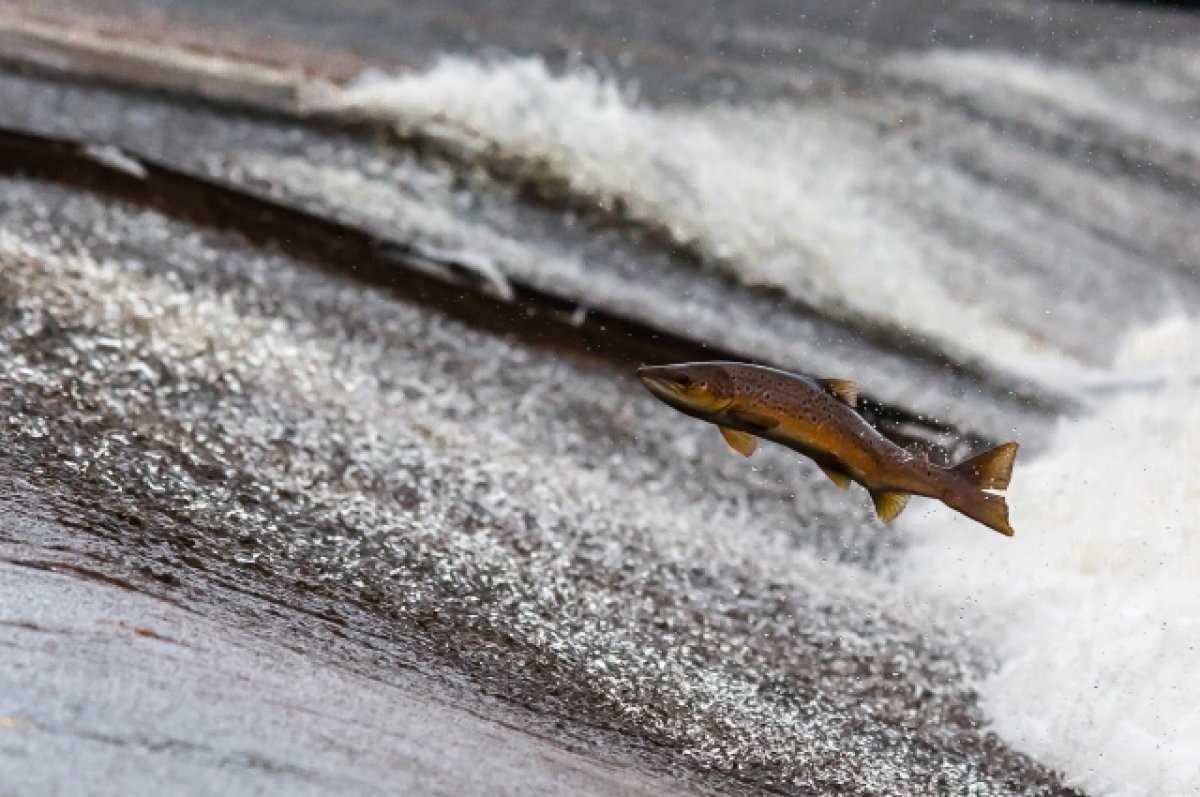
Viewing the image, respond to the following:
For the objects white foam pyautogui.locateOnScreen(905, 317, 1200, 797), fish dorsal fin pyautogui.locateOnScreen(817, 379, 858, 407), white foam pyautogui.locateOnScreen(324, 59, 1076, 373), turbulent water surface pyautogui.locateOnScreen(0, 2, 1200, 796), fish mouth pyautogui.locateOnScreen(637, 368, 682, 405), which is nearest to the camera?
fish mouth pyautogui.locateOnScreen(637, 368, 682, 405)

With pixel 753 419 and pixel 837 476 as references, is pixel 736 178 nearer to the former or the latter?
pixel 837 476

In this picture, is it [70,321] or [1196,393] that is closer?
[70,321]

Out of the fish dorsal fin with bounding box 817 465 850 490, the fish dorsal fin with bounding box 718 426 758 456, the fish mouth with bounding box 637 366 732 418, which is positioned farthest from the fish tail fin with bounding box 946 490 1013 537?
the fish mouth with bounding box 637 366 732 418

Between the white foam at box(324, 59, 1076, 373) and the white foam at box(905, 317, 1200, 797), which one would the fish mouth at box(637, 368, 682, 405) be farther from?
the white foam at box(324, 59, 1076, 373)

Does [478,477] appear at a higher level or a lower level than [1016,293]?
lower

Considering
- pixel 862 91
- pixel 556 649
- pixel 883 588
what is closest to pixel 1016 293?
pixel 862 91

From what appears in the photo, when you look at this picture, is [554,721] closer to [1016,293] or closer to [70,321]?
[70,321]

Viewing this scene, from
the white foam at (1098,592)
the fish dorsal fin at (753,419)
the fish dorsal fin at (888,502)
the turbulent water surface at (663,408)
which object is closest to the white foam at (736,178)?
the turbulent water surface at (663,408)

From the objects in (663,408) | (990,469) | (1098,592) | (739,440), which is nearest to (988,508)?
(990,469)
